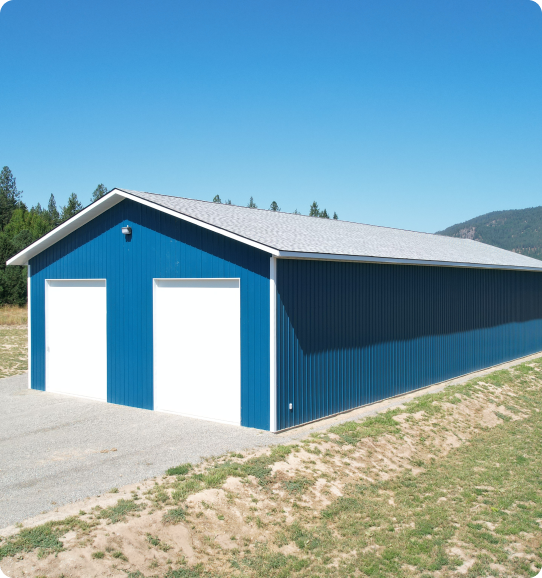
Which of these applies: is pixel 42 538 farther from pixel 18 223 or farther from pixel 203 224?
pixel 18 223

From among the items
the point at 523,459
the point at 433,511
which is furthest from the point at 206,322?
the point at 523,459

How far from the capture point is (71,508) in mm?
6066

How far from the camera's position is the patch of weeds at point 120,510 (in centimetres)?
573

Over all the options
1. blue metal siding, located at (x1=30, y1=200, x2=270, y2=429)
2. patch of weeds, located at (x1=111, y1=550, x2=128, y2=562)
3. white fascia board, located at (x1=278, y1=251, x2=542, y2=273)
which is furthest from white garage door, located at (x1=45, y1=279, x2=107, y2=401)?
patch of weeds, located at (x1=111, y1=550, x2=128, y2=562)

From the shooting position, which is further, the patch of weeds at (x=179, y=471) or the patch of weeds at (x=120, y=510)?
the patch of weeds at (x=179, y=471)

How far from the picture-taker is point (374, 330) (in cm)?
1145

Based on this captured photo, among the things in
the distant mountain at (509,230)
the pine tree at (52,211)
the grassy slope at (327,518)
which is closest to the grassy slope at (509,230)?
the distant mountain at (509,230)

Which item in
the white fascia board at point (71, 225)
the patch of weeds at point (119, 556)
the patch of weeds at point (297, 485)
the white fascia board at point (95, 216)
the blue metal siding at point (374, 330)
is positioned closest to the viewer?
the patch of weeds at point (119, 556)

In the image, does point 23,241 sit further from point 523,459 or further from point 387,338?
point 523,459

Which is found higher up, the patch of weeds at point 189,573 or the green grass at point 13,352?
the patch of weeds at point 189,573

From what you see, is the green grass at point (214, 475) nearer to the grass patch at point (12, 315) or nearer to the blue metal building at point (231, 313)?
the blue metal building at point (231, 313)

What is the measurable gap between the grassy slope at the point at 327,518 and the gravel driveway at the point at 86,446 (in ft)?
2.09

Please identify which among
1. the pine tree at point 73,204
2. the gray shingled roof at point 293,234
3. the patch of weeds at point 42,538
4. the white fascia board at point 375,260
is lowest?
the patch of weeds at point 42,538

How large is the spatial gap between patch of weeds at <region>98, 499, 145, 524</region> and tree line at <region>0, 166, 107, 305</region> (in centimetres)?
3189
